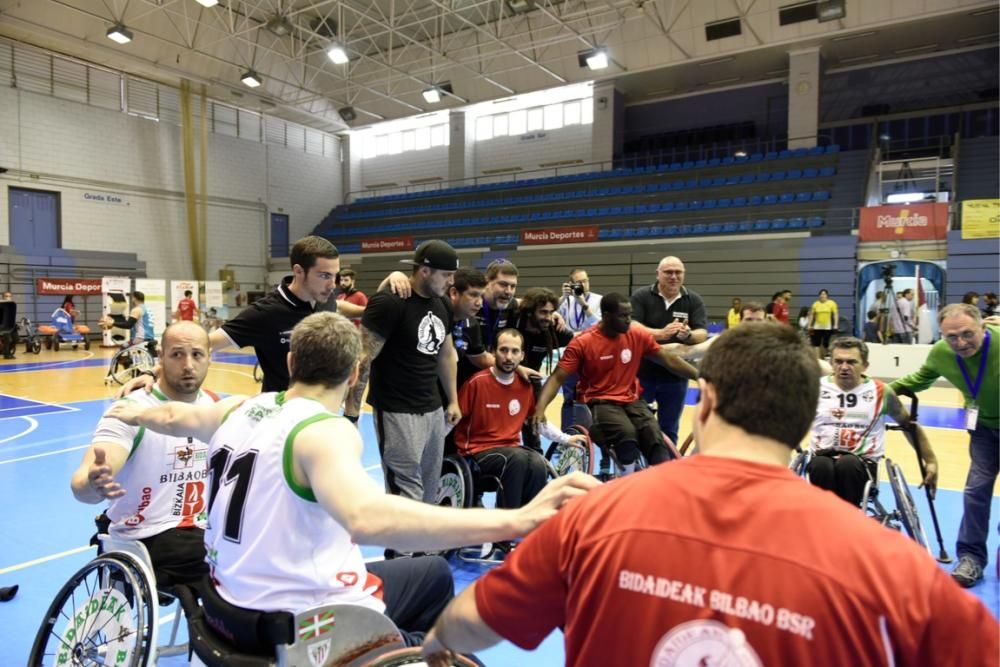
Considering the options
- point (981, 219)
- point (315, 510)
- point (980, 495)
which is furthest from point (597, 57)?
point (315, 510)

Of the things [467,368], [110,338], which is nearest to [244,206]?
[110,338]

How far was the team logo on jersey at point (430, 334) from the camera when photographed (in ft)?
11.1

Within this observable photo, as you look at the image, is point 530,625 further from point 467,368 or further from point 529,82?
point 529,82

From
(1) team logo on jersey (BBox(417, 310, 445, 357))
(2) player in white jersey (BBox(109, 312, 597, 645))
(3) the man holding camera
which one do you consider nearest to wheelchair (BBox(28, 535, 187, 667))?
(2) player in white jersey (BBox(109, 312, 597, 645))

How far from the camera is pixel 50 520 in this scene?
4.28m

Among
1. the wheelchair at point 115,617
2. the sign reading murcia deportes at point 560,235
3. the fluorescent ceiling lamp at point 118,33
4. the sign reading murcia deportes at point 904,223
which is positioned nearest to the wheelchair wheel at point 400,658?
the wheelchair at point 115,617

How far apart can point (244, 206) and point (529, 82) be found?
35.9 ft

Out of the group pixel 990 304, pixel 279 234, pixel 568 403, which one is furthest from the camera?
pixel 279 234

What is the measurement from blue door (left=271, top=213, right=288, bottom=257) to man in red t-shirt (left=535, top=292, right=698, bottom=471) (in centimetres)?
2149

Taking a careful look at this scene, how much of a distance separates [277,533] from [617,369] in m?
3.38

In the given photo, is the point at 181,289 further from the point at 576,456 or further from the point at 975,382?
the point at 975,382

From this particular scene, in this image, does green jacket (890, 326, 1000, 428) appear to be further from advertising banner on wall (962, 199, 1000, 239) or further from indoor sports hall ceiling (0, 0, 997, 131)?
indoor sports hall ceiling (0, 0, 997, 131)

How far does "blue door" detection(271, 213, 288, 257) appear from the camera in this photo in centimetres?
2377

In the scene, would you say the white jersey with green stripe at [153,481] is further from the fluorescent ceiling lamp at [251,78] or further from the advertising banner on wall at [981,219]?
the fluorescent ceiling lamp at [251,78]
